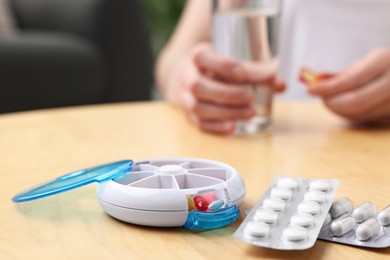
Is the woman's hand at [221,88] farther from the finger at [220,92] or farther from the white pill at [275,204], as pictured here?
the white pill at [275,204]

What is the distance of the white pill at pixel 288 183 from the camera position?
1.72ft

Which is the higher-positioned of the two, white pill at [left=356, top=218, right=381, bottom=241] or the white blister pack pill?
the white blister pack pill

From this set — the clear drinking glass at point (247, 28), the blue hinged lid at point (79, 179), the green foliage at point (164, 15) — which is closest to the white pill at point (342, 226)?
the blue hinged lid at point (79, 179)

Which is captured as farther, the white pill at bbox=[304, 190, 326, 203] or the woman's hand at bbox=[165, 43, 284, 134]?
the woman's hand at bbox=[165, 43, 284, 134]

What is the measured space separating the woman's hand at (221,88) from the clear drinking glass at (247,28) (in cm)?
2

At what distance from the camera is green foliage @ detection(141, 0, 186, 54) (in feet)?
11.8

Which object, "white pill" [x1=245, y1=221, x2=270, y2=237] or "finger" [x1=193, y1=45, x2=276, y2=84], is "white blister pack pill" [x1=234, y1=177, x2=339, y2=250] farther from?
"finger" [x1=193, y1=45, x2=276, y2=84]

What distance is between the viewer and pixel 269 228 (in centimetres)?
44

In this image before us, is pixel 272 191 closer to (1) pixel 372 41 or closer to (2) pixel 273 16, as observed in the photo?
(2) pixel 273 16

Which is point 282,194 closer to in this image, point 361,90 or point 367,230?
point 367,230

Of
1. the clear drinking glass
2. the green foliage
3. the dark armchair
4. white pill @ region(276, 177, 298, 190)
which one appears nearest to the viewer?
white pill @ region(276, 177, 298, 190)

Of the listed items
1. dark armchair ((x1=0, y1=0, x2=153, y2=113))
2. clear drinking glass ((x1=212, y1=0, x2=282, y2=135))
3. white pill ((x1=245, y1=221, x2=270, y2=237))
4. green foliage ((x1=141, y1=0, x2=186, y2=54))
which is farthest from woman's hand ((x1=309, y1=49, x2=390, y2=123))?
green foliage ((x1=141, y1=0, x2=186, y2=54))

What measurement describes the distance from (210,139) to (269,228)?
402 millimetres

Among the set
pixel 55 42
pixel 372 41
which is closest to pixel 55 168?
pixel 372 41
